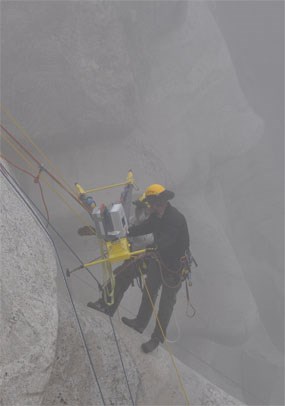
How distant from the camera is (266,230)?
19375 millimetres

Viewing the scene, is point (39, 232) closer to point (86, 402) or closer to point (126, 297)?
point (86, 402)

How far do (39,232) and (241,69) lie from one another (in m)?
20.8

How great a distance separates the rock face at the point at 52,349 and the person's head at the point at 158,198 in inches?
57.7

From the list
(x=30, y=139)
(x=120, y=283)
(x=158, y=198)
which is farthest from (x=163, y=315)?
(x=30, y=139)

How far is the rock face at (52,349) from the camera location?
13.0ft

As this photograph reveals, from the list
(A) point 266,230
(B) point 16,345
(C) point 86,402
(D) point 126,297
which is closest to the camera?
(B) point 16,345

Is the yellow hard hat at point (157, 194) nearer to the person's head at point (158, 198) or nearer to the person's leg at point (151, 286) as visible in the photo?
the person's head at point (158, 198)

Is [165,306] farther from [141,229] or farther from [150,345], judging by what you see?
[141,229]

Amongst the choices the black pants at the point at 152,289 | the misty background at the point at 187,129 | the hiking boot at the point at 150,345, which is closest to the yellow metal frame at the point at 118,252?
the black pants at the point at 152,289

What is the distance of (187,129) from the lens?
47.6 feet

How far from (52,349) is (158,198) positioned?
2.08 metres

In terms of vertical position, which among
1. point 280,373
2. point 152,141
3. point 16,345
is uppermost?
point 152,141

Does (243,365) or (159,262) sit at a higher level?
(159,262)

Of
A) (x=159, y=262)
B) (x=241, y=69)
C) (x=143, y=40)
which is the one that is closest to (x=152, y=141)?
(x=143, y=40)
